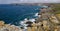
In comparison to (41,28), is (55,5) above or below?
above

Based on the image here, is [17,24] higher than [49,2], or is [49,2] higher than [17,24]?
[49,2]

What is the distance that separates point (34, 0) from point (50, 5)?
0.21m

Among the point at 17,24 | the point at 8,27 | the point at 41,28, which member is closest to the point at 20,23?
the point at 17,24

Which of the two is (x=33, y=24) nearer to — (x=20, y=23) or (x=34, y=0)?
(x=20, y=23)

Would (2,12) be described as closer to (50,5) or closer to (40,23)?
(40,23)

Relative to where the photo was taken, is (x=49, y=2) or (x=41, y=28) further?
(x=49, y=2)

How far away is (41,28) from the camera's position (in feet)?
4.22

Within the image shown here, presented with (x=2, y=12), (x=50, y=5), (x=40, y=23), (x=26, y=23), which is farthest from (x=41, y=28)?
(x=2, y=12)

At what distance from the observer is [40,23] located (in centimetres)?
131

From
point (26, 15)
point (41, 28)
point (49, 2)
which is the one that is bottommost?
point (41, 28)

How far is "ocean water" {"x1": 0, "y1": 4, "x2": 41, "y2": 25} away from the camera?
1332 millimetres

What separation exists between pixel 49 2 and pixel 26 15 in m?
0.33

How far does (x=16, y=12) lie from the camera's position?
1.36 metres

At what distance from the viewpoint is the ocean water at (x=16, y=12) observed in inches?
52.4
